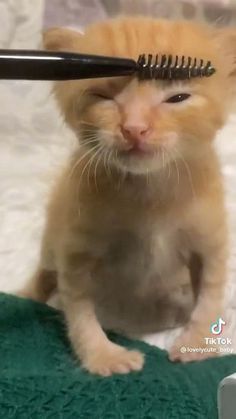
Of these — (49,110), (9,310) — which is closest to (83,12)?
(49,110)

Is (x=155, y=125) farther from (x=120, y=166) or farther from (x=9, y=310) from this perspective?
(x=9, y=310)

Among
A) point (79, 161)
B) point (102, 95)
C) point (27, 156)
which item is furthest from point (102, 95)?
point (27, 156)

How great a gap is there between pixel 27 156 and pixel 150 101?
1.78 feet

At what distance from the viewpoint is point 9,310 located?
0.91 meters

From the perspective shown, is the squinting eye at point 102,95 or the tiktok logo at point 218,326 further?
A: the tiktok logo at point 218,326

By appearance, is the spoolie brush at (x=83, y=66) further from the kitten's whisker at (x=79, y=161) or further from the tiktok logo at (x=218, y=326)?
the tiktok logo at (x=218, y=326)

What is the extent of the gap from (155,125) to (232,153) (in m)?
0.36

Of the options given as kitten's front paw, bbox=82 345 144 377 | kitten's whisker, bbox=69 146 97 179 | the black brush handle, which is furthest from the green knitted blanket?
the black brush handle

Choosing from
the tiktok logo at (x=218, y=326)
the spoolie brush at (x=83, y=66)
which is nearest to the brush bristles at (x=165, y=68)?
the spoolie brush at (x=83, y=66)

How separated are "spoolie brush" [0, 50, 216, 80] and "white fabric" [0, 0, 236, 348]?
Result: 171 mm

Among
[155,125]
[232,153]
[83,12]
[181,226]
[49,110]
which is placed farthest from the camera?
[83,12]

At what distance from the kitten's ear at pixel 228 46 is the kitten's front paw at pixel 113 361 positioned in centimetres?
28

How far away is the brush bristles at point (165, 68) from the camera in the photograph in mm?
710

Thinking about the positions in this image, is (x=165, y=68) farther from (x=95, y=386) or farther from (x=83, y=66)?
(x=95, y=386)
